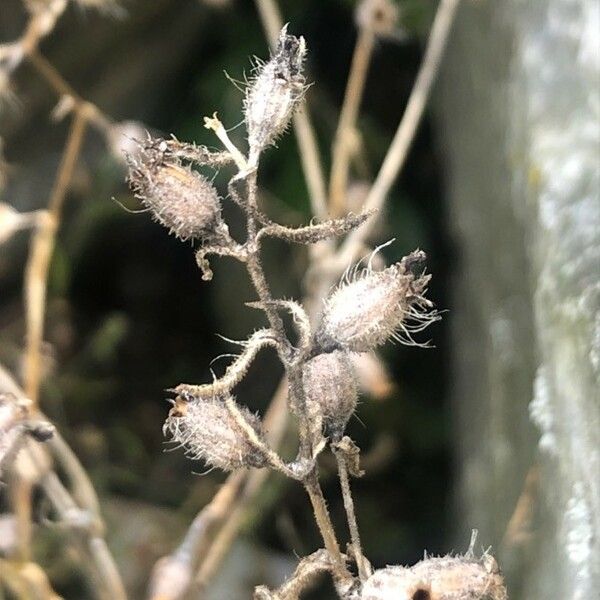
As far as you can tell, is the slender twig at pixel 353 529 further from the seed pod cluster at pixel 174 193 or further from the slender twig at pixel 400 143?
the slender twig at pixel 400 143

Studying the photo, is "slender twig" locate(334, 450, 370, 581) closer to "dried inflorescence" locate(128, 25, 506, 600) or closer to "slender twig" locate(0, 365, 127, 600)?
"dried inflorescence" locate(128, 25, 506, 600)

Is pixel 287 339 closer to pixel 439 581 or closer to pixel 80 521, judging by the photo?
pixel 439 581

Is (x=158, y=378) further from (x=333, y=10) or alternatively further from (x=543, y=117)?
→ (x=543, y=117)

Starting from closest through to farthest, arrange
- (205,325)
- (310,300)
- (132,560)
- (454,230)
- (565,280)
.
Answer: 1. (565,280)
2. (310,300)
3. (132,560)
4. (454,230)
5. (205,325)

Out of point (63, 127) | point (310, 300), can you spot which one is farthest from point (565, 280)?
point (63, 127)

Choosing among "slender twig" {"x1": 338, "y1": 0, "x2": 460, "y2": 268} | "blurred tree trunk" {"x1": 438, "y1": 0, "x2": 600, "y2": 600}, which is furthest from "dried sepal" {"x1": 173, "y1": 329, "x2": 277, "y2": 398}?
"slender twig" {"x1": 338, "y1": 0, "x2": 460, "y2": 268}

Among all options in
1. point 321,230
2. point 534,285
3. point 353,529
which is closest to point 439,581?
point 353,529
